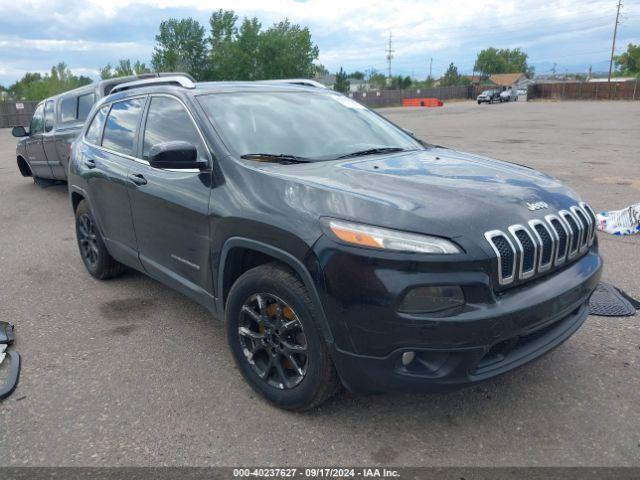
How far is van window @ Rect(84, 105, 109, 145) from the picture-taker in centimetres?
466

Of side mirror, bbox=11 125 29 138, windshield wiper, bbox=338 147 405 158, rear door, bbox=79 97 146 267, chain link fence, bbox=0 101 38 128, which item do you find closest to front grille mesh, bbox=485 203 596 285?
windshield wiper, bbox=338 147 405 158

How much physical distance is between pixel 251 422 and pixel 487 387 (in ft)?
4.37

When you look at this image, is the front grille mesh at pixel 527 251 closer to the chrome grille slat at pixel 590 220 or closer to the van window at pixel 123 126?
the chrome grille slat at pixel 590 220

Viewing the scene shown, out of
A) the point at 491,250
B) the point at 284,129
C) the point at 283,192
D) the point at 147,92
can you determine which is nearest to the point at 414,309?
the point at 491,250

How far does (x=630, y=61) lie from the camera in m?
115

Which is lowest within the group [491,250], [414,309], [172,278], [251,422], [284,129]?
[251,422]

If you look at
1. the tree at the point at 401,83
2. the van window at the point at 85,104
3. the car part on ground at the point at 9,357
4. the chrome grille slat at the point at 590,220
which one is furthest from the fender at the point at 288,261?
the tree at the point at 401,83

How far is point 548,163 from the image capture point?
11492 mm

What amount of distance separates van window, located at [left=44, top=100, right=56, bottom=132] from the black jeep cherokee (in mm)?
6262

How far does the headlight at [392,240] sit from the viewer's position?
2289 mm

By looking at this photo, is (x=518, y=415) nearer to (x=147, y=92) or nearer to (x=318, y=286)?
(x=318, y=286)

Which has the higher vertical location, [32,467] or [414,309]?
[414,309]

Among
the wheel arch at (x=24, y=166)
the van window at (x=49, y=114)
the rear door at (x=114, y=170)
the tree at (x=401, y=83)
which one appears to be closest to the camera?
the rear door at (x=114, y=170)

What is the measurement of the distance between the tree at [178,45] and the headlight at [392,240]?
263ft
